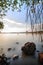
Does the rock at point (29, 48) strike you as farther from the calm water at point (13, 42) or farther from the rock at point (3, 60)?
the rock at point (3, 60)

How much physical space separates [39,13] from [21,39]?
46 centimetres

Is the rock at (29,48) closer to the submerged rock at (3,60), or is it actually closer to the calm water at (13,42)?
the calm water at (13,42)

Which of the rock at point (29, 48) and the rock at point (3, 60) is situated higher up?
the rock at point (29, 48)

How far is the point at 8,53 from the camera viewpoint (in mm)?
2807

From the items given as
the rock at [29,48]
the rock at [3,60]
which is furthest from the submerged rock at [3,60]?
the rock at [29,48]

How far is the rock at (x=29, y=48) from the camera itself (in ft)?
9.24

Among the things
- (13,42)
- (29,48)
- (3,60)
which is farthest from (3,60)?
(29,48)

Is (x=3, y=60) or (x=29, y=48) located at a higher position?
(x=29, y=48)

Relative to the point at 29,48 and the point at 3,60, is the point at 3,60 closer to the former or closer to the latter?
the point at 3,60

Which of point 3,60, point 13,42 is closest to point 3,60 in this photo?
point 3,60

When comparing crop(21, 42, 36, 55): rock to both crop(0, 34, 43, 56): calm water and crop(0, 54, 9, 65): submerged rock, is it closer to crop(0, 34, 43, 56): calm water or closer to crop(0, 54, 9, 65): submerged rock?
crop(0, 34, 43, 56): calm water

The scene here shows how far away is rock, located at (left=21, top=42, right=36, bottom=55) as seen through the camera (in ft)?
9.24

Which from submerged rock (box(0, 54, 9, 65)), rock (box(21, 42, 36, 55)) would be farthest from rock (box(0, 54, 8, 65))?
rock (box(21, 42, 36, 55))

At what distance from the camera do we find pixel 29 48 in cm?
285
